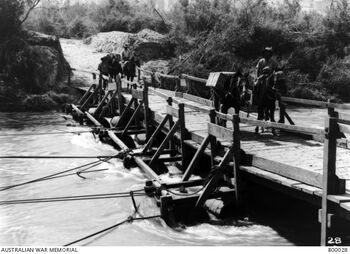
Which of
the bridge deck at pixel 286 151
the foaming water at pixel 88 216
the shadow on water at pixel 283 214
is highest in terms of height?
the bridge deck at pixel 286 151

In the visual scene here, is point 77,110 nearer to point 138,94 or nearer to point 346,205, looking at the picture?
point 138,94

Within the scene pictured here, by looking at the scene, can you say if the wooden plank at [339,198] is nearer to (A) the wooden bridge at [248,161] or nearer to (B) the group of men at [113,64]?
(A) the wooden bridge at [248,161]

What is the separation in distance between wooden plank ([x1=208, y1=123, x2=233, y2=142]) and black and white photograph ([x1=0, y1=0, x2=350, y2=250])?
36 millimetres

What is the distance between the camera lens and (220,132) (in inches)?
379

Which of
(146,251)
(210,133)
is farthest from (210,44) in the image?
(146,251)

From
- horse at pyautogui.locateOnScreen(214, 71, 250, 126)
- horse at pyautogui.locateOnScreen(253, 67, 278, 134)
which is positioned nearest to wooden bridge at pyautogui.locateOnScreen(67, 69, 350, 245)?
horse at pyautogui.locateOnScreen(253, 67, 278, 134)

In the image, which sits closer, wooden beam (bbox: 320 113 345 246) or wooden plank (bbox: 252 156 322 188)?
wooden beam (bbox: 320 113 345 246)

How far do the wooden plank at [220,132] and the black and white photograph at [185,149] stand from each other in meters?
0.04

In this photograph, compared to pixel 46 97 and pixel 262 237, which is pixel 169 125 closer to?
pixel 262 237

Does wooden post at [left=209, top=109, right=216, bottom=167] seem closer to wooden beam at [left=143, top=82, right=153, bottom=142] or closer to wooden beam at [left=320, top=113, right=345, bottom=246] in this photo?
wooden beam at [left=320, top=113, right=345, bottom=246]

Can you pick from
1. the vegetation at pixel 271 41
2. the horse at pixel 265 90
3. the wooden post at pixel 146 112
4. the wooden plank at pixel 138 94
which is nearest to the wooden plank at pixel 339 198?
the horse at pixel 265 90

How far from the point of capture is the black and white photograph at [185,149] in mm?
8477

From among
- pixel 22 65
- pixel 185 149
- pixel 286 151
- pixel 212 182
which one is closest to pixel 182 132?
pixel 185 149

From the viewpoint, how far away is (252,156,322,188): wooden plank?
741 centimetres
